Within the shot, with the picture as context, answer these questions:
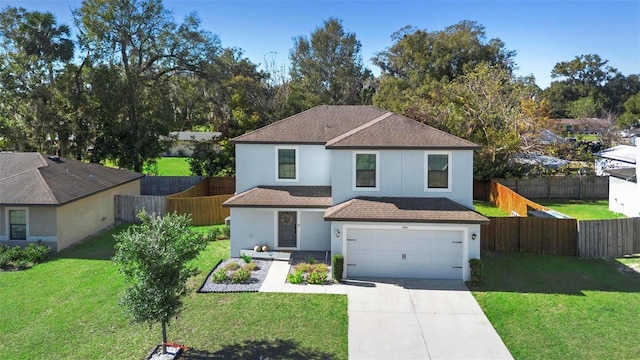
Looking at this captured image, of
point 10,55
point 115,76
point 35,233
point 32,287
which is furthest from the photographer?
point 115,76

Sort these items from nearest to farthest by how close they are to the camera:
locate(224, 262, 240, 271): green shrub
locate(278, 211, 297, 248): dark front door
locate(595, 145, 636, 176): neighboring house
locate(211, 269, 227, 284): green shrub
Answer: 1. locate(211, 269, 227, 284): green shrub
2. locate(224, 262, 240, 271): green shrub
3. locate(278, 211, 297, 248): dark front door
4. locate(595, 145, 636, 176): neighboring house

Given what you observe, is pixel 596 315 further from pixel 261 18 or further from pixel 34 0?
pixel 34 0

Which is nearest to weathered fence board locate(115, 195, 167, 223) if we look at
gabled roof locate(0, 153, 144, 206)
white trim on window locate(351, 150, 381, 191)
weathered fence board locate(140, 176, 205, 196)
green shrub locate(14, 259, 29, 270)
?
gabled roof locate(0, 153, 144, 206)

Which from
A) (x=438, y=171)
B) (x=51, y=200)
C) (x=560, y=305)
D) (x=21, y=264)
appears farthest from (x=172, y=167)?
(x=560, y=305)

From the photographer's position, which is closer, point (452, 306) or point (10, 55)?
point (452, 306)

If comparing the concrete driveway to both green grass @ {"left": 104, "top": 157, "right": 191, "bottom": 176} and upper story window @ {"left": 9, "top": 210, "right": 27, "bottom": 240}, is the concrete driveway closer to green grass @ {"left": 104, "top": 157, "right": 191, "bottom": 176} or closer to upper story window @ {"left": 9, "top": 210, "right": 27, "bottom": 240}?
upper story window @ {"left": 9, "top": 210, "right": 27, "bottom": 240}

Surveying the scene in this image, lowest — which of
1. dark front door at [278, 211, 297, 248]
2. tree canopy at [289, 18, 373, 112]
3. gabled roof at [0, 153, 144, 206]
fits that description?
dark front door at [278, 211, 297, 248]

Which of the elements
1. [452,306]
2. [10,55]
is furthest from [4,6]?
[452,306]

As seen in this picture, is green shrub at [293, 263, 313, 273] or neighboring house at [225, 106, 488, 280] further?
green shrub at [293, 263, 313, 273]
